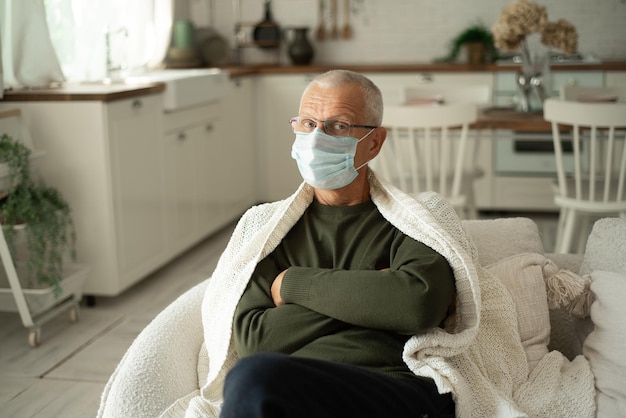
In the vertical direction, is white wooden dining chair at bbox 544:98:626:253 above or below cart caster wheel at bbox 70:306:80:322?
above

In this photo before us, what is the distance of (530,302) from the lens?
1954mm

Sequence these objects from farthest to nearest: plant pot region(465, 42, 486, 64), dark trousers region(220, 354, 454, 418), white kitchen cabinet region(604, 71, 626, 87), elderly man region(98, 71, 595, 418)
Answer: plant pot region(465, 42, 486, 64) → white kitchen cabinet region(604, 71, 626, 87) → elderly man region(98, 71, 595, 418) → dark trousers region(220, 354, 454, 418)

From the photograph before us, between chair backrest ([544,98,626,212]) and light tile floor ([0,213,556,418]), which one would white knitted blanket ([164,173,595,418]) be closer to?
light tile floor ([0,213,556,418])

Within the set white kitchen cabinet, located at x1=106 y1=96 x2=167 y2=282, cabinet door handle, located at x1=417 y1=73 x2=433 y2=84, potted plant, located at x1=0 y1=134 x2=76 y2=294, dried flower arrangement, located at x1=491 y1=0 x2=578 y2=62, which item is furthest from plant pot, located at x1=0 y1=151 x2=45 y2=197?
cabinet door handle, located at x1=417 y1=73 x2=433 y2=84

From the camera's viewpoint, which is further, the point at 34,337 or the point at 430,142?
the point at 430,142

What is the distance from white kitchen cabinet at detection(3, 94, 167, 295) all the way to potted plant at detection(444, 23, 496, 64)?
97.1 inches

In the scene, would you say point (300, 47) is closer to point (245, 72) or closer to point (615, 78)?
point (245, 72)

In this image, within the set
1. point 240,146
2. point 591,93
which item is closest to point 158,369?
point 591,93

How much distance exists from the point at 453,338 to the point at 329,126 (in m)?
0.56

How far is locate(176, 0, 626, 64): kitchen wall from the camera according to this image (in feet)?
18.8

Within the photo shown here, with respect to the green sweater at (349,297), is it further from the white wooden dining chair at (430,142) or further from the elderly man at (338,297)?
the white wooden dining chair at (430,142)

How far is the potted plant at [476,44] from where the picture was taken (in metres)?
5.62

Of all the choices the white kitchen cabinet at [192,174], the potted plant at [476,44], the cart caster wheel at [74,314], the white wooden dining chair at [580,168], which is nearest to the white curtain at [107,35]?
the white kitchen cabinet at [192,174]

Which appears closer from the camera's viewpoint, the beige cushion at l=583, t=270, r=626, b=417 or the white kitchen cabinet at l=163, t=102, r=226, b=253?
the beige cushion at l=583, t=270, r=626, b=417
